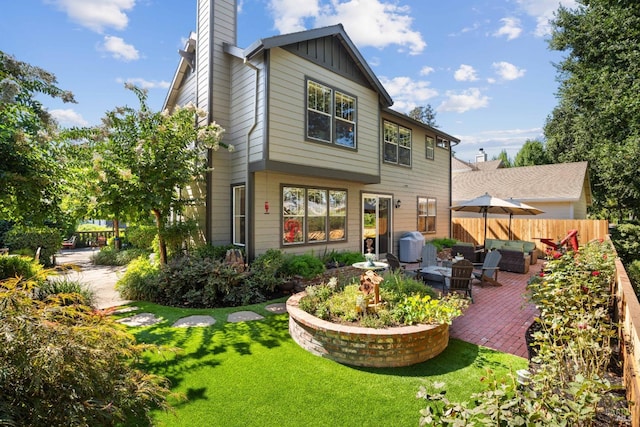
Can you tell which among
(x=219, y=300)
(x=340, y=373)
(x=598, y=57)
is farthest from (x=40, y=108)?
(x=598, y=57)

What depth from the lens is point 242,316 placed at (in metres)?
6.24

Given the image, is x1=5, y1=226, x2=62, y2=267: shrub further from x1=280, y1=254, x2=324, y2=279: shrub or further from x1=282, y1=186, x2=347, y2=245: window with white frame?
x1=280, y1=254, x2=324, y2=279: shrub

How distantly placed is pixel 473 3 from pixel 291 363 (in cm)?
1150

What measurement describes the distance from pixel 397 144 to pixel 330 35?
526cm

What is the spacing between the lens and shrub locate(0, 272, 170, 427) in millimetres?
1797

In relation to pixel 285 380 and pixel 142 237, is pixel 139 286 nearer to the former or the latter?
pixel 285 380

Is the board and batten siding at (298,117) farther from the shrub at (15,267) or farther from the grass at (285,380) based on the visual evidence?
the shrub at (15,267)

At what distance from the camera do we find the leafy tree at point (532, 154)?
32219 mm

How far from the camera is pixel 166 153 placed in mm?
8250

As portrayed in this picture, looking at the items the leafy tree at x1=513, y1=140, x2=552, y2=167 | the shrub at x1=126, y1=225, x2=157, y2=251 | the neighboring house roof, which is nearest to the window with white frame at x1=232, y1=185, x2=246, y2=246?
the shrub at x1=126, y1=225, x2=157, y2=251

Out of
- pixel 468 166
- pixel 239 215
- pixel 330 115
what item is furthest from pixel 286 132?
pixel 468 166

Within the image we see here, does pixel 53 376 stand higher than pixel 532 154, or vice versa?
pixel 532 154

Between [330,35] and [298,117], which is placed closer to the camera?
[298,117]

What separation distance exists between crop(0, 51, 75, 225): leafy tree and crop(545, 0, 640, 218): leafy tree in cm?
1691
